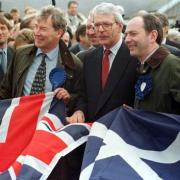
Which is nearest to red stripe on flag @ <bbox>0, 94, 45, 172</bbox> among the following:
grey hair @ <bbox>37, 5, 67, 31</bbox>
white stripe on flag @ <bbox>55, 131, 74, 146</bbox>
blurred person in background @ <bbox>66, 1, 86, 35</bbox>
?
white stripe on flag @ <bbox>55, 131, 74, 146</bbox>

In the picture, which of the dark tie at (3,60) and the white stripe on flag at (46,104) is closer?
the white stripe on flag at (46,104)

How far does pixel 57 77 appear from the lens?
4609mm

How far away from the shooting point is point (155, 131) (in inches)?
152

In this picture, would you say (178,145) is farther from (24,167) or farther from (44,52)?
(44,52)

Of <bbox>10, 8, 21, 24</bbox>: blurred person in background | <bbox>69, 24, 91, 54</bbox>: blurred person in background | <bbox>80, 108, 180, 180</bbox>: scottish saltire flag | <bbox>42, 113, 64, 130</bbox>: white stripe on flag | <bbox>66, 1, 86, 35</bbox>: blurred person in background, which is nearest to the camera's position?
<bbox>80, 108, 180, 180</bbox>: scottish saltire flag

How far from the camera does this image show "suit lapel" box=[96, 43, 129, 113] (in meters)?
4.48

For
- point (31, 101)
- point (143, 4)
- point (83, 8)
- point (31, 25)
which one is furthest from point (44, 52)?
point (143, 4)

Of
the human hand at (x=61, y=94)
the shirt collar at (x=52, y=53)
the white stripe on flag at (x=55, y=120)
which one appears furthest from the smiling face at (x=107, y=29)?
the white stripe on flag at (x=55, y=120)

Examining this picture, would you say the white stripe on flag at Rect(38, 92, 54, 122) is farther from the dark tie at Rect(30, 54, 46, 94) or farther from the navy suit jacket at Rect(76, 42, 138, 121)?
the navy suit jacket at Rect(76, 42, 138, 121)

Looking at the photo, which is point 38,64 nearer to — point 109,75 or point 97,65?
point 97,65

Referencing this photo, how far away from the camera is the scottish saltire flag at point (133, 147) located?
11.6ft

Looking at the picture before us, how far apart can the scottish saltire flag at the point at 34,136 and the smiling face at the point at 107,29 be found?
0.69m

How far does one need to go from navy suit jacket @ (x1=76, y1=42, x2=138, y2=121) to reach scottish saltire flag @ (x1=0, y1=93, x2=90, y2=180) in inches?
10.3

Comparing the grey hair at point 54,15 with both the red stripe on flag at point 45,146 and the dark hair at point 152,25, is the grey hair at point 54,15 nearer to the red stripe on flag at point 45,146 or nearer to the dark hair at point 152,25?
the dark hair at point 152,25
